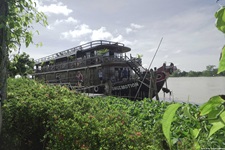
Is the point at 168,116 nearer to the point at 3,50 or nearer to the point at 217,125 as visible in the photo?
the point at 217,125

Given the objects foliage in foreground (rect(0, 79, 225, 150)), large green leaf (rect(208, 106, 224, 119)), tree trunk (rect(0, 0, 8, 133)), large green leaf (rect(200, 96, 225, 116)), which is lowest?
foliage in foreground (rect(0, 79, 225, 150))

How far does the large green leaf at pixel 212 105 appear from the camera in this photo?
0.45m

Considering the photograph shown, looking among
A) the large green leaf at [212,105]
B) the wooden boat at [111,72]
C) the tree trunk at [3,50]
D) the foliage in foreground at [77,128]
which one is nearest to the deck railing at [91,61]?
the wooden boat at [111,72]

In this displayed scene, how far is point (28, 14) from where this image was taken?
374cm

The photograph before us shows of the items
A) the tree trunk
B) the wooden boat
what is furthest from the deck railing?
the tree trunk

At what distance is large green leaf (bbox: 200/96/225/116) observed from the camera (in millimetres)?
455

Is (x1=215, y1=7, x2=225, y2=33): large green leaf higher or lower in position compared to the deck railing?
lower

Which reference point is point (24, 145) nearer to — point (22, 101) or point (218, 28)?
point (22, 101)

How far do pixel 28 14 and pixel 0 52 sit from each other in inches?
33.8

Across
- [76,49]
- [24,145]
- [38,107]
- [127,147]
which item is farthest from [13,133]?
[76,49]

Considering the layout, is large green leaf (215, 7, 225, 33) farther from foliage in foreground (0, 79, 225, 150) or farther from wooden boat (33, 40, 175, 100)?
wooden boat (33, 40, 175, 100)

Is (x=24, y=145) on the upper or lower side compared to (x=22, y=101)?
lower

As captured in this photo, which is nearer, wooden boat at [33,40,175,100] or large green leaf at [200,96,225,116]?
large green leaf at [200,96,225,116]

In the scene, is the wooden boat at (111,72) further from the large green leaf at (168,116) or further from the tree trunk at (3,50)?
the large green leaf at (168,116)
